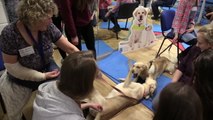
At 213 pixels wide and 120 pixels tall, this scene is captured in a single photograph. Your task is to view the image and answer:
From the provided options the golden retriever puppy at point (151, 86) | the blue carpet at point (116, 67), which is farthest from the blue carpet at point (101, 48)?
the golden retriever puppy at point (151, 86)

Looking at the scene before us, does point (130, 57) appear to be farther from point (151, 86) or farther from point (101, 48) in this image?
point (151, 86)

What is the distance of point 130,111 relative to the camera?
85.8 inches

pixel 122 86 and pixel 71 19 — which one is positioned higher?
pixel 71 19

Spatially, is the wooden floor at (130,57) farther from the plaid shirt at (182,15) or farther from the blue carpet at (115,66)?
the plaid shirt at (182,15)

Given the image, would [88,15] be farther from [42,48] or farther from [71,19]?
[42,48]

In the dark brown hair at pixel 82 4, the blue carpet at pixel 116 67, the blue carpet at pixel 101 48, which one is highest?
the dark brown hair at pixel 82 4

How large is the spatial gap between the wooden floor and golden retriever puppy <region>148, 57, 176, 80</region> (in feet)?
1.07

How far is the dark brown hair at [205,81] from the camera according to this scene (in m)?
1.06

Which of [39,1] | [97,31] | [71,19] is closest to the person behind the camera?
[39,1]

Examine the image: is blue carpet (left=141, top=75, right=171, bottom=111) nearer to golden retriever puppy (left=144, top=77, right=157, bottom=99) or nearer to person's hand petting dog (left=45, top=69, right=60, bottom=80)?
golden retriever puppy (left=144, top=77, right=157, bottom=99)

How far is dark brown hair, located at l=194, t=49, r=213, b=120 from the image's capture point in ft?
3.48

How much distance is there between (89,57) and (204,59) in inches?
23.5

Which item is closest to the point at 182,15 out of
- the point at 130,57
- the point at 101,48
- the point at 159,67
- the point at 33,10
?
the point at 159,67

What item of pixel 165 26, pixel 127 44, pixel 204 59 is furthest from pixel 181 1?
pixel 204 59
